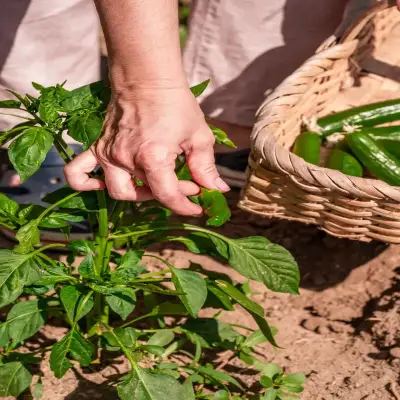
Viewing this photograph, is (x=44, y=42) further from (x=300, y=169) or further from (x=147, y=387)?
(x=147, y=387)

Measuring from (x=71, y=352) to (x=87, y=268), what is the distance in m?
0.21

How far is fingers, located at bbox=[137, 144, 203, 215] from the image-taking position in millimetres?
1600

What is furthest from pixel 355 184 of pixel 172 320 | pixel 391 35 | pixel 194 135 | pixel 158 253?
pixel 391 35

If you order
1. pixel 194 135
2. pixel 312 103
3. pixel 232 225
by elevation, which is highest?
pixel 194 135

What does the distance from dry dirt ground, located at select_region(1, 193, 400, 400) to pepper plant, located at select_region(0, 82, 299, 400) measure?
0.46 feet

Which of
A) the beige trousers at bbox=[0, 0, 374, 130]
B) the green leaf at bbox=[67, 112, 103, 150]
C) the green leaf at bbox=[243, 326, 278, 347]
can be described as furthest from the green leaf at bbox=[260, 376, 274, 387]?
the beige trousers at bbox=[0, 0, 374, 130]

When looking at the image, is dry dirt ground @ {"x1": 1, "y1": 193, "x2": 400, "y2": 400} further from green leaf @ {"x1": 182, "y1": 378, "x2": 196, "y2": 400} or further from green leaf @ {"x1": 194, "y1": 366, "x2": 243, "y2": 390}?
green leaf @ {"x1": 182, "y1": 378, "x2": 196, "y2": 400}

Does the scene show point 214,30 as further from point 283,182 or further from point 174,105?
point 174,105

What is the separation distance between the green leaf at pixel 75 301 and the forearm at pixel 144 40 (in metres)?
0.50

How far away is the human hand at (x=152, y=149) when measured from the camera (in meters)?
1.61

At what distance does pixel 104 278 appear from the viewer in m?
1.82

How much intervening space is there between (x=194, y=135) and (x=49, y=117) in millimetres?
326

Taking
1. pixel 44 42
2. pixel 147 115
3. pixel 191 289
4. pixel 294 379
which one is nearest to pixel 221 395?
pixel 294 379

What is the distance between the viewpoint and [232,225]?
293 centimetres
